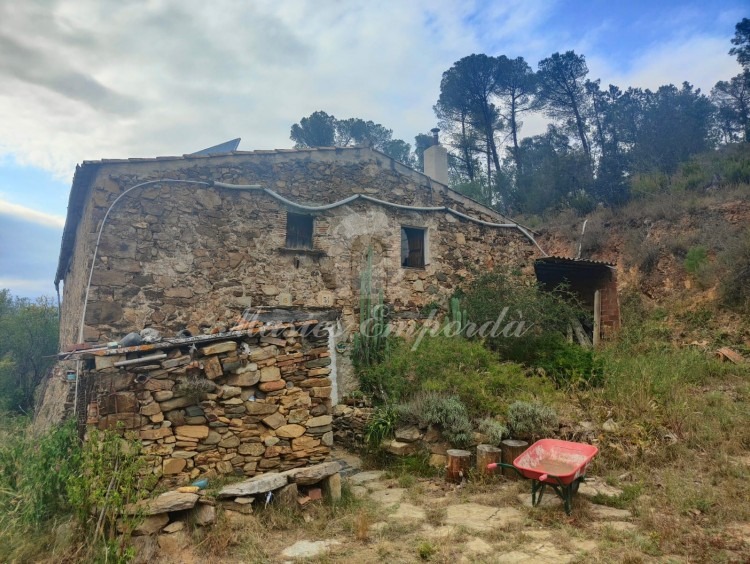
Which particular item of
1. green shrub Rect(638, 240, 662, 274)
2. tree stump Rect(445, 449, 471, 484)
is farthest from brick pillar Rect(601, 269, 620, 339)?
tree stump Rect(445, 449, 471, 484)

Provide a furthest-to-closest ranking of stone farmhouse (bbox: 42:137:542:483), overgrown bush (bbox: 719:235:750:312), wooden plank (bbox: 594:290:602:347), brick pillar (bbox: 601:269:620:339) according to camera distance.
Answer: wooden plank (bbox: 594:290:602:347), brick pillar (bbox: 601:269:620:339), overgrown bush (bbox: 719:235:750:312), stone farmhouse (bbox: 42:137:542:483)

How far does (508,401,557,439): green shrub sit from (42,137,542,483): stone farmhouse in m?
2.38

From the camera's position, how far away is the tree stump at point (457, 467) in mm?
5203

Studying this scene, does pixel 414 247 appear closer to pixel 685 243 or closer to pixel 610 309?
pixel 610 309

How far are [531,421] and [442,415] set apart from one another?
1.10 metres

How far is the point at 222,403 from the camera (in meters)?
4.47

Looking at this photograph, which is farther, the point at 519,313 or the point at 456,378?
the point at 519,313

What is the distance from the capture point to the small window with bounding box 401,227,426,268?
988 centimetres

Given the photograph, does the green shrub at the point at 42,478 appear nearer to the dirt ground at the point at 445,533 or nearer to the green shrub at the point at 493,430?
the dirt ground at the point at 445,533

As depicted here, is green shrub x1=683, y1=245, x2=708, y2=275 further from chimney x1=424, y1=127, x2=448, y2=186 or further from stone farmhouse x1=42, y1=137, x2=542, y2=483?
chimney x1=424, y1=127, x2=448, y2=186

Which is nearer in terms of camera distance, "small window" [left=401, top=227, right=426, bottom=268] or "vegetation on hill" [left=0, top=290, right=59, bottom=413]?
"small window" [left=401, top=227, right=426, bottom=268]

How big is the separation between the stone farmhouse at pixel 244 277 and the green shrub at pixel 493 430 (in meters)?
2.02

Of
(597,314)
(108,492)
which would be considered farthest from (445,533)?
(597,314)

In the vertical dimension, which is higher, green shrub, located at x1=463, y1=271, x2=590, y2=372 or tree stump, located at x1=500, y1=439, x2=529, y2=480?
green shrub, located at x1=463, y1=271, x2=590, y2=372
